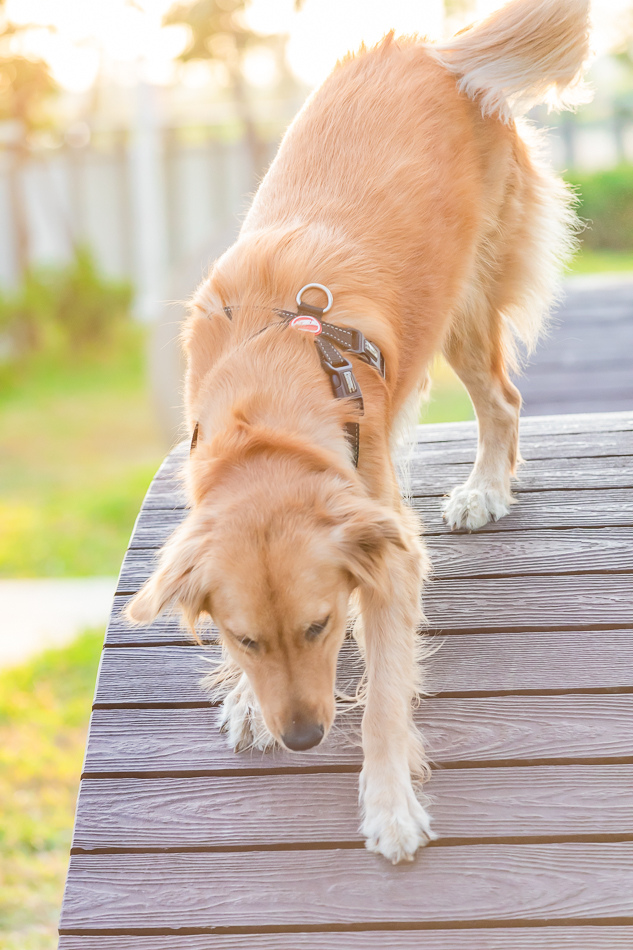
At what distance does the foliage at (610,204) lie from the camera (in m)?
15.3

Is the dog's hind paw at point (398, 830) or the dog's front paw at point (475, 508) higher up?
the dog's front paw at point (475, 508)

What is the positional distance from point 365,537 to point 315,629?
249 millimetres

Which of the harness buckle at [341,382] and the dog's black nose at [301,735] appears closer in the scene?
the dog's black nose at [301,735]

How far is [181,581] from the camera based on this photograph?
213 centimetres

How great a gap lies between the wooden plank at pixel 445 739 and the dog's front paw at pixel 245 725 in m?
0.02

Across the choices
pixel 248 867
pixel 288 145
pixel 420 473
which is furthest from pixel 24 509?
pixel 248 867

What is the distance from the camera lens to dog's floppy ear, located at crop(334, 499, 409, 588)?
2.11 meters

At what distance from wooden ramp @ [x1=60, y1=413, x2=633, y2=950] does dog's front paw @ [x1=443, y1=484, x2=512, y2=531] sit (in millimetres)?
197

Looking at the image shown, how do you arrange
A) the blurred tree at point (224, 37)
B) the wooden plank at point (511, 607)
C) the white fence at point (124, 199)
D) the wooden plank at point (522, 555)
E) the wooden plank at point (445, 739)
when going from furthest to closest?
1. the blurred tree at point (224, 37)
2. the white fence at point (124, 199)
3. the wooden plank at point (522, 555)
4. the wooden plank at point (511, 607)
5. the wooden plank at point (445, 739)

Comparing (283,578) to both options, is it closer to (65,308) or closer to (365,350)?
(365,350)

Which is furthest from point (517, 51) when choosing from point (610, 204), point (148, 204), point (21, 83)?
point (610, 204)

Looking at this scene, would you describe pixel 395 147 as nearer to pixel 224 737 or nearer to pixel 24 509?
pixel 224 737

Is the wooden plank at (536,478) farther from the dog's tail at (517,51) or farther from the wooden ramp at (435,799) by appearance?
the dog's tail at (517,51)

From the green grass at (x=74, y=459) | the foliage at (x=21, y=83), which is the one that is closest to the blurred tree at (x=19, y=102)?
the foliage at (x=21, y=83)
